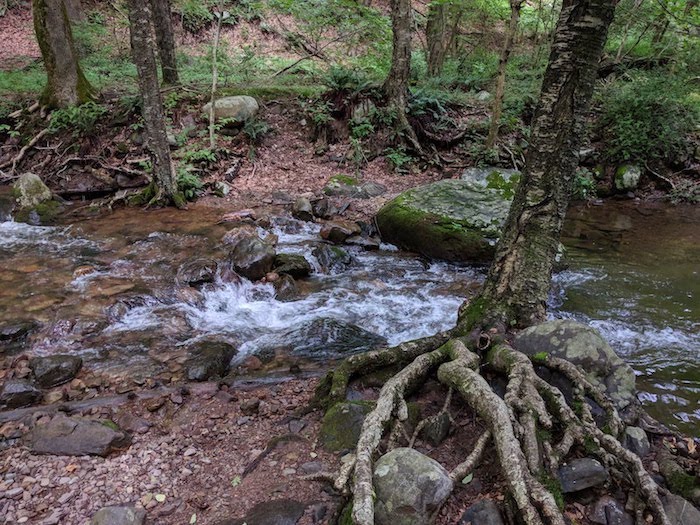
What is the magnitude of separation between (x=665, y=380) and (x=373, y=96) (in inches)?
414

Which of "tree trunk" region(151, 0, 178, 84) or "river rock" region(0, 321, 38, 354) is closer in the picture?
"river rock" region(0, 321, 38, 354)

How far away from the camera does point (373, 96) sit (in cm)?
1288

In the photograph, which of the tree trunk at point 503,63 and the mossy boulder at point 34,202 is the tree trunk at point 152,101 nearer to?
the mossy boulder at point 34,202

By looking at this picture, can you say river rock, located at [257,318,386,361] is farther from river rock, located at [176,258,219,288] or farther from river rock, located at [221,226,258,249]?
river rock, located at [221,226,258,249]

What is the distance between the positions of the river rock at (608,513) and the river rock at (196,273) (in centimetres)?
558

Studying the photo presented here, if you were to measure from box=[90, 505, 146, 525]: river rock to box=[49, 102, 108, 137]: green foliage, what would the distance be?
1137 cm

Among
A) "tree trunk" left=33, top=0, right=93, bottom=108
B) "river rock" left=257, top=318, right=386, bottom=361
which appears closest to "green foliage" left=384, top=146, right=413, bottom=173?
"river rock" left=257, top=318, right=386, bottom=361

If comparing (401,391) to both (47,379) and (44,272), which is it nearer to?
(47,379)

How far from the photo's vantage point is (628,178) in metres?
12.1

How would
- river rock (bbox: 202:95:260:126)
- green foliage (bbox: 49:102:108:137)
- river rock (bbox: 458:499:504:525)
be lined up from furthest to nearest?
river rock (bbox: 202:95:260:126)
green foliage (bbox: 49:102:108:137)
river rock (bbox: 458:499:504:525)

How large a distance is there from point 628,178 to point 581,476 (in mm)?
11738

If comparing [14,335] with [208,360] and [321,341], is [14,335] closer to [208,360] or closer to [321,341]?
[208,360]

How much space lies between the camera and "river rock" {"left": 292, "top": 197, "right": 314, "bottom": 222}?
944cm

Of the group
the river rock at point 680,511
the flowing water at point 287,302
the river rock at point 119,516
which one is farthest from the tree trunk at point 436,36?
the river rock at point 119,516
